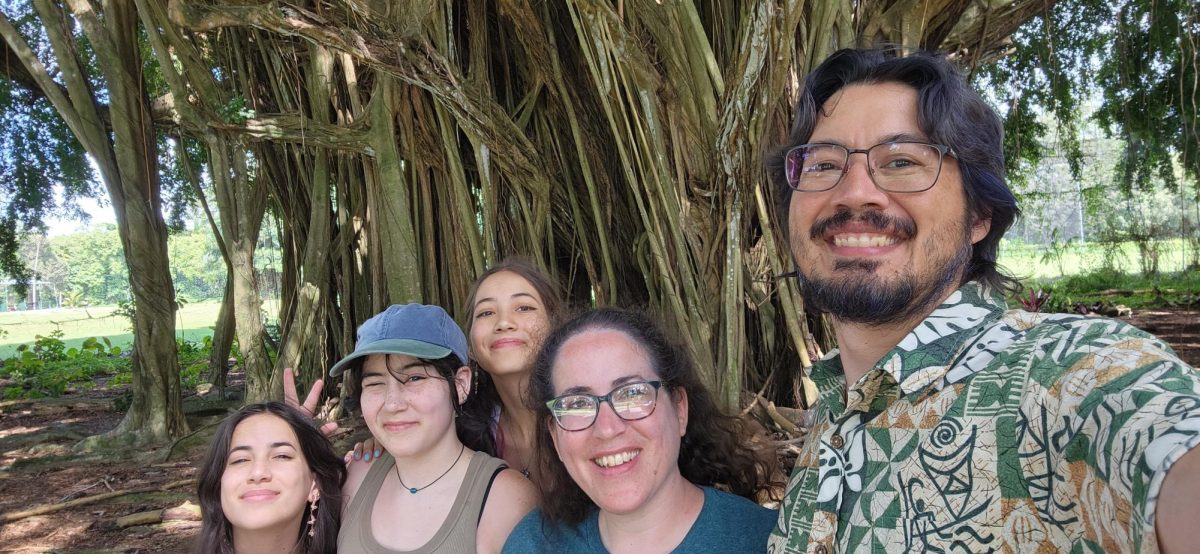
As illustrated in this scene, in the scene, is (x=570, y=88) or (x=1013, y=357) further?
(x=570, y=88)

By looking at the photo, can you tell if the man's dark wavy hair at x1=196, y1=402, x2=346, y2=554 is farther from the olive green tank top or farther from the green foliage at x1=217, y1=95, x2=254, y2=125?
the green foliage at x1=217, y1=95, x2=254, y2=125

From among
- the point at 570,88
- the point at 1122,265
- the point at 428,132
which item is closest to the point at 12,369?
the point at 428,132

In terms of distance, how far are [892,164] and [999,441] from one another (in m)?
0.36

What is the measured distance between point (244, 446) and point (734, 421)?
1.02m

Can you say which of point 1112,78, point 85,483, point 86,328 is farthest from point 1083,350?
point 86,328

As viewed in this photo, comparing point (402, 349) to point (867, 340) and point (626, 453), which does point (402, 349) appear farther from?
point (867, 340)

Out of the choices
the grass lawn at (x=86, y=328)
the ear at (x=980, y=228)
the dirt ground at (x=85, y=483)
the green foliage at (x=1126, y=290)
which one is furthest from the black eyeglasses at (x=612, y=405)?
the grass lawn at (x=86, y=328)

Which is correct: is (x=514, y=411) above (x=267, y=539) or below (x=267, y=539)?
above

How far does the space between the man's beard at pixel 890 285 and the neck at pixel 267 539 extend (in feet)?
4.20

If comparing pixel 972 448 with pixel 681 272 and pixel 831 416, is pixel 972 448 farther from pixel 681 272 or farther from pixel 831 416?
pixel 681 272

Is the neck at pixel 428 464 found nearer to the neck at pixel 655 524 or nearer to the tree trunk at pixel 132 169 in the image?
the neck at pixel 655 524

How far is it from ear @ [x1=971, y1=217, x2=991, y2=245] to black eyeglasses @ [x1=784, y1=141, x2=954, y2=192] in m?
0.10

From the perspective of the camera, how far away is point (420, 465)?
1490mm

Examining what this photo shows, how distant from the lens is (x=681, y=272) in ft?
7.88
